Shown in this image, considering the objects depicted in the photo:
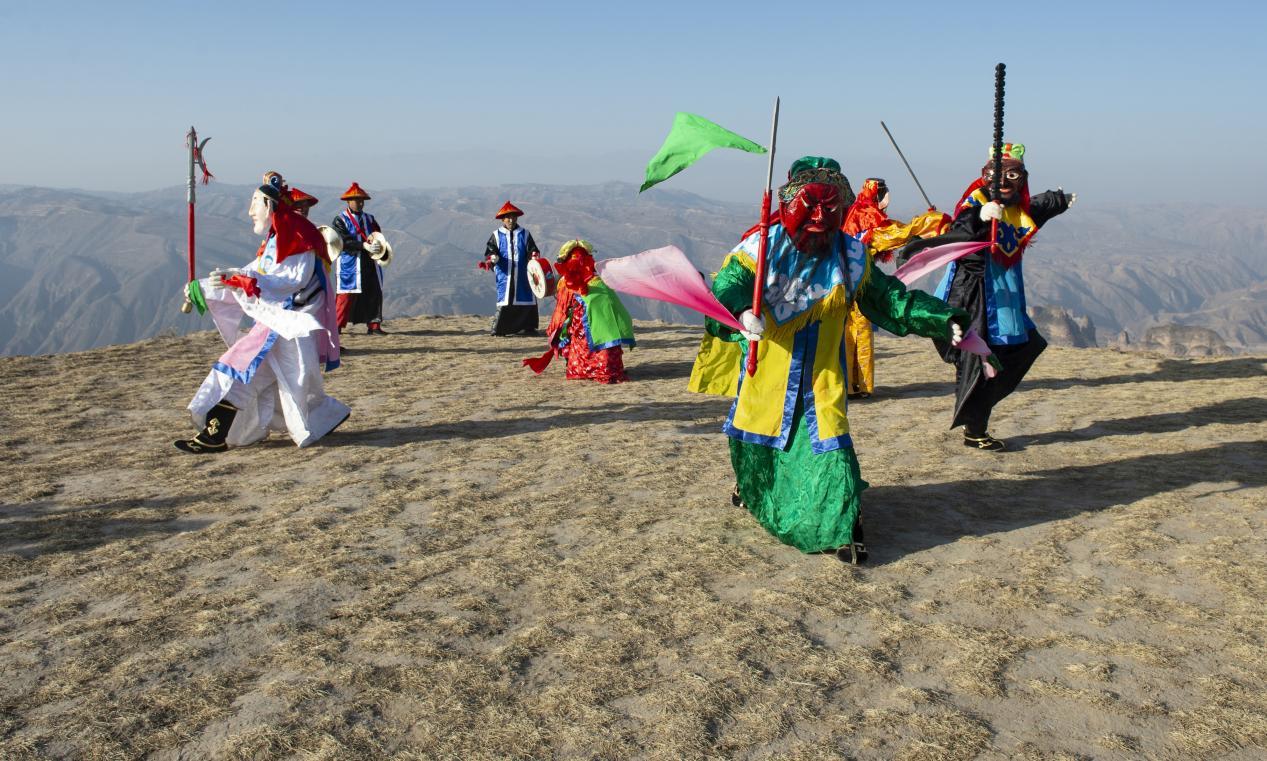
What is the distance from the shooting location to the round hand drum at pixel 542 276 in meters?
11.3

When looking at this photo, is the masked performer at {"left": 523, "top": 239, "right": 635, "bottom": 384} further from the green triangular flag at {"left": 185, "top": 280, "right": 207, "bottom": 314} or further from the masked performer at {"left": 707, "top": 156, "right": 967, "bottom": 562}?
the masked performer at {"left": 707, "top": 156, "right": 967, "bottom": 562}

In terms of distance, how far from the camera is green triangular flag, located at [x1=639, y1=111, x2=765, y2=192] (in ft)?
13.8

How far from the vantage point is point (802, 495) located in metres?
4.73

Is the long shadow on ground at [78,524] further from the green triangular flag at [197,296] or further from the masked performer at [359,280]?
the masked performer at [359,280]

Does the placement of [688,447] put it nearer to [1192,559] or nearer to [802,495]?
[802,495]

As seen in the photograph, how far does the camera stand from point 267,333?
6.75 metres

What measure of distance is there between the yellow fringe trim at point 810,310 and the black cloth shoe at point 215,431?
407 centimetres

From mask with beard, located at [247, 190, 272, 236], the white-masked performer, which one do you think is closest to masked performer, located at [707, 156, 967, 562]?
the white-masked performer

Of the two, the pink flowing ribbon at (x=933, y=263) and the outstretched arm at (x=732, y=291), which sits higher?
the pink flowing ribbon at (x=933, y=263)

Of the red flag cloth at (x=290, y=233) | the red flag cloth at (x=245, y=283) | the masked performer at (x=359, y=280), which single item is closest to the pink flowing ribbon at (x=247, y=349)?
the red flag cloth at (x=245, y=283)

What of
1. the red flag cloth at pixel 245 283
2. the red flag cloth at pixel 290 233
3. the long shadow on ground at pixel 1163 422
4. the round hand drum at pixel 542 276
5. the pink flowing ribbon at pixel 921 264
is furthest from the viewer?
the round hand drum at pixel 542 276

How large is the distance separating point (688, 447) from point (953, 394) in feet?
11.4

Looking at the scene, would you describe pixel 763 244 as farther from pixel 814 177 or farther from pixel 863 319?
pixel 863 319

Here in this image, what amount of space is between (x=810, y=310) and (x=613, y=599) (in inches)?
65.9
